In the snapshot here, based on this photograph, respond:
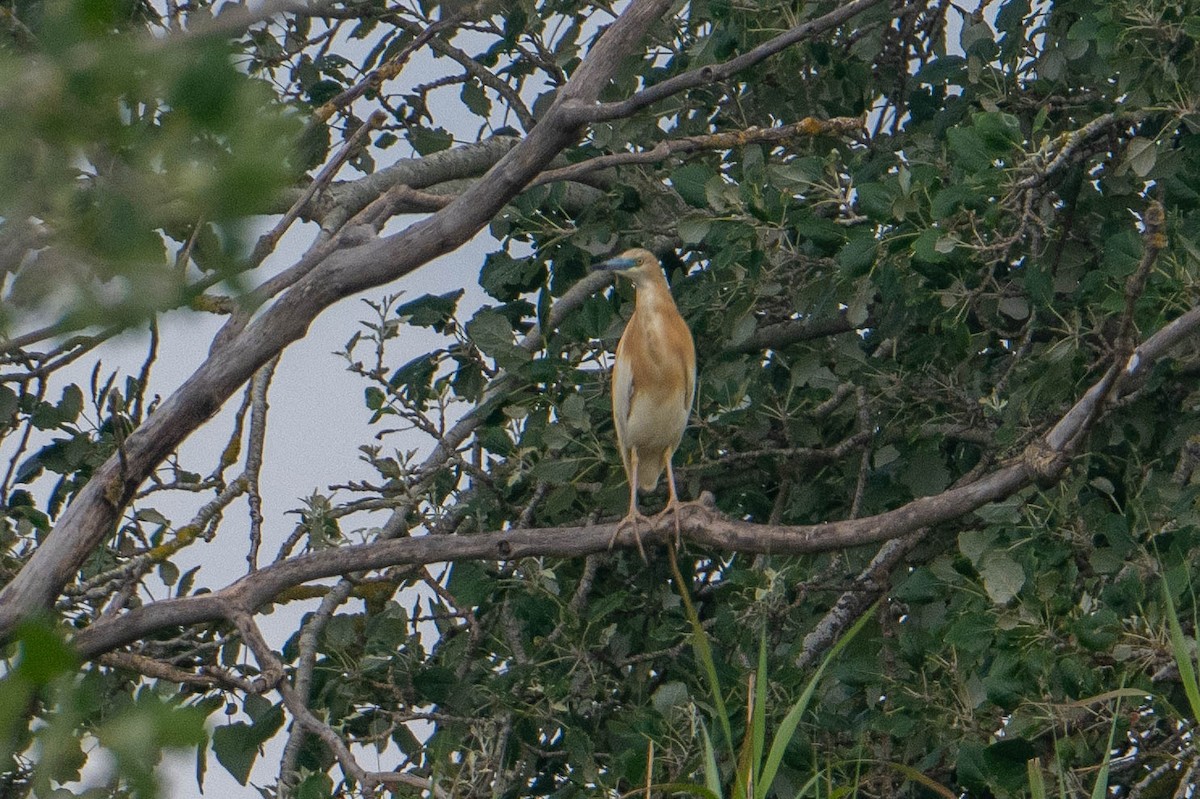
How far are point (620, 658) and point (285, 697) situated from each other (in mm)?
1278

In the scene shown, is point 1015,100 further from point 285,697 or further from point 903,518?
point 285,697

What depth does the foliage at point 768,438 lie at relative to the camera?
2871 mm

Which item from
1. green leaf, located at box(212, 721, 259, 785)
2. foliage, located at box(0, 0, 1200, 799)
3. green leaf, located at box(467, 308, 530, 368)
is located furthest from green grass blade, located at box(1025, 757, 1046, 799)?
green leaf, located at box(212, 721, 259, 785)

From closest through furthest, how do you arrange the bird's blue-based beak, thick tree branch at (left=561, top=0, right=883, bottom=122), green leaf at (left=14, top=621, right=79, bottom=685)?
green leaf at (left=14, top=621, right=79, bottom=685) → thick tree branch at (left=561, top=0, right=883, bottom=122) → the bird's blue-based beak

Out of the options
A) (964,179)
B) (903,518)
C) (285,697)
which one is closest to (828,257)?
(964,179)

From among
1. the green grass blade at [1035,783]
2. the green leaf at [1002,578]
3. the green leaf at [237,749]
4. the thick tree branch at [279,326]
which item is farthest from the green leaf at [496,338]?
the green grass blade at [1035,783]

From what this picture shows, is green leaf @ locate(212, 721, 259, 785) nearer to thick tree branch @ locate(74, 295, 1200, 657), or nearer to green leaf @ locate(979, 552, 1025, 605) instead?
thick tree branch @ locate(74, 295, 1200, 657)

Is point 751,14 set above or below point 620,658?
above

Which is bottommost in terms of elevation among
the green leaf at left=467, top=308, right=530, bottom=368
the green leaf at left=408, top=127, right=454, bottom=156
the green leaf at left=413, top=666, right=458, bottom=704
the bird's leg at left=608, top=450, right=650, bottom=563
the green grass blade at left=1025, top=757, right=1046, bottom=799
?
the green grass blade at left=1025, top=757, right=1046, bottom=799

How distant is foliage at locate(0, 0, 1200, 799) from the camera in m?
2.87

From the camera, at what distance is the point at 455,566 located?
11.4 ft

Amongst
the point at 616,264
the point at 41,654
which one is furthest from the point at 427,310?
the point at 41,654

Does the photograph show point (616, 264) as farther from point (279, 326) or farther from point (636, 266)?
point (279, 326)

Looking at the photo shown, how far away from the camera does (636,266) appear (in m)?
4.08
